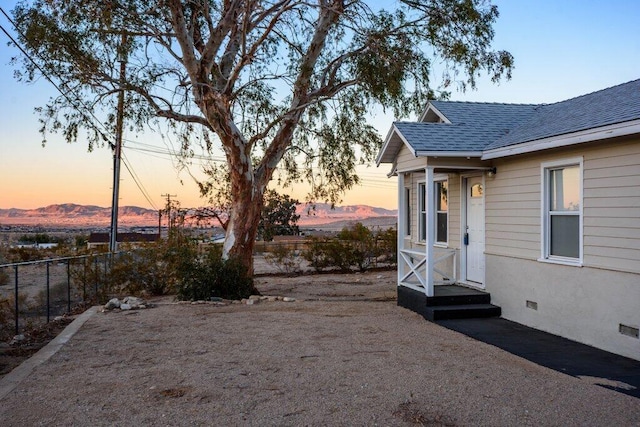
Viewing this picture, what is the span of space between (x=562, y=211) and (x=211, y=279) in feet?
27.9

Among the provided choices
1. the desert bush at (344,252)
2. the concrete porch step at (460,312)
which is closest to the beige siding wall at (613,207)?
the concrete porch step at (460,312)

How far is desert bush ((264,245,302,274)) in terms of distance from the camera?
2386 cm

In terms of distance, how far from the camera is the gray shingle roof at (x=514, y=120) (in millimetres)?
9312

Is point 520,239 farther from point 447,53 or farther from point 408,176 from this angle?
point 447,53

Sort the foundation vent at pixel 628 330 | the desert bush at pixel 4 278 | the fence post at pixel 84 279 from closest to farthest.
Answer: the foundation vent at pixel 628 330 < the fence post at pixel 84 279 < the desert bush at pixel 4 278

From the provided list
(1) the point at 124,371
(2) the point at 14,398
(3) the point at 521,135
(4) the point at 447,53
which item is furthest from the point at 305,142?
(2) the point at 14,398

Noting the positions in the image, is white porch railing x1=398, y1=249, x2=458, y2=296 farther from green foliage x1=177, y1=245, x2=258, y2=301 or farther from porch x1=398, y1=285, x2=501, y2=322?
green foliage x1=177, y1=245, x2=258, y2=301

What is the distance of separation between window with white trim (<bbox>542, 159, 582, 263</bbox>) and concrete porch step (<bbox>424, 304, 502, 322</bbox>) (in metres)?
1.83

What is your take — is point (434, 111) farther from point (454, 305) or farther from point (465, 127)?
point (454, 305)

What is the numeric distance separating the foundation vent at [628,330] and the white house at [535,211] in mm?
14

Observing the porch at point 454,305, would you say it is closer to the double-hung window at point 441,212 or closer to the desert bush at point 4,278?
the double-hung window at point 441,212

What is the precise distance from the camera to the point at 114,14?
47.6 ft

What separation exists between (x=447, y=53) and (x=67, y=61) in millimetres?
9963

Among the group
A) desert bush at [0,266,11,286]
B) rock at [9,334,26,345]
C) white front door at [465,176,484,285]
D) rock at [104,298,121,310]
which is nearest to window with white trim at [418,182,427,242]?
white front door at [465,176,484,285]
